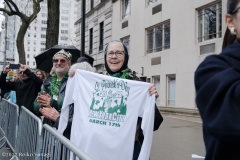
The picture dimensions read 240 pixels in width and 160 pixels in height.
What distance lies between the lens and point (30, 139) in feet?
12.2

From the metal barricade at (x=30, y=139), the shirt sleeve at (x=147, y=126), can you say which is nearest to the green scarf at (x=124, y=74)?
the shirt sleeve at (x=147, y=126)

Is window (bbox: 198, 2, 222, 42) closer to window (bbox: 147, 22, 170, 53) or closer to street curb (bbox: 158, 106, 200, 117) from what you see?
window (bbox: 147, 22, 170, 53)

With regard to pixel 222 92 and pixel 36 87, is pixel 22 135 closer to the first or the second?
pixel 36 87

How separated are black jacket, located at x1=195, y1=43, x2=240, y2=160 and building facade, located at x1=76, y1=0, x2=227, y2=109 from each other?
1092 cm

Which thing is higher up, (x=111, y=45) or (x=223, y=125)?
(x=111, y=45)

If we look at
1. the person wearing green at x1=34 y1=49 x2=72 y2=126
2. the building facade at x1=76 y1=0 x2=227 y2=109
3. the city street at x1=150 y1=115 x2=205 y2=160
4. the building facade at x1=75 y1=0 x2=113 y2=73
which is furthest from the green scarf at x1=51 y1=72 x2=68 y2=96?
the building facade at x1=75 y1=0 x2=113 y2=73

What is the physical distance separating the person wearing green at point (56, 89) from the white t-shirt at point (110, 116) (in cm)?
49

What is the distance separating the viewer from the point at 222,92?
3.44 feet

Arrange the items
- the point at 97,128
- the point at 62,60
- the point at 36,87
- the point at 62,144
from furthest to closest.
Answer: the point at 36,87
the point at 62,60
the point at 97,128
the point at 62,144

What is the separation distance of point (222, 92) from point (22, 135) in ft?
13.1

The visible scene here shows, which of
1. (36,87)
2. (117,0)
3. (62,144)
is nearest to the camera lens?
(62,144)

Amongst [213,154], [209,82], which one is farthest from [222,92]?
[213,154]

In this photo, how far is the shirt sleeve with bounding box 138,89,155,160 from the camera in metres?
2.56

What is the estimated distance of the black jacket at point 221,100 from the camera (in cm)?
101
